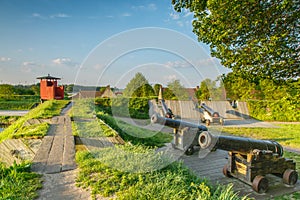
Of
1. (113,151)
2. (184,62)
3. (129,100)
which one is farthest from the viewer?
(129,100)

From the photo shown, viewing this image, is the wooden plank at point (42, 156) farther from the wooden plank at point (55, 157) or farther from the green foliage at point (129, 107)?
the green foliage at point (129, 107)

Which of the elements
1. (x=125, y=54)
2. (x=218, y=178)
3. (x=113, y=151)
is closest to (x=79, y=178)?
(x=113, y=151)

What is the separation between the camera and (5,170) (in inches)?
116

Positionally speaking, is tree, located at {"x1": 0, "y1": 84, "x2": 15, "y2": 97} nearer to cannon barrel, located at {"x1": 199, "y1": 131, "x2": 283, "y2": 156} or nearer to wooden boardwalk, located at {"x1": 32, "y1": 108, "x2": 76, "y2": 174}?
wooden boardwalk, located at {"x1": 32, "y1": 108, "x2": 76, "y2": 174}

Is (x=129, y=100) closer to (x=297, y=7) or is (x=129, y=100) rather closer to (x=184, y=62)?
(x=184, y=62)

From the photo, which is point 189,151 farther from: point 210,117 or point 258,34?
point 210,117

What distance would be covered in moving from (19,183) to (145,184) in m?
1.51

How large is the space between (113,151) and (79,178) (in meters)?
0.99

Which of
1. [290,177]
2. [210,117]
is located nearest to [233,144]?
[290,177]

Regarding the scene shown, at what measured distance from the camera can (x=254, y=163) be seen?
3494 millimetres

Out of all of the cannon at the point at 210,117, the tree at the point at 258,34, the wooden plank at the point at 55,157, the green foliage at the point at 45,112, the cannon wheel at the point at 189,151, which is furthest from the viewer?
the cannon at the point at 210,117

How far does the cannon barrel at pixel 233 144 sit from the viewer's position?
3082 mm

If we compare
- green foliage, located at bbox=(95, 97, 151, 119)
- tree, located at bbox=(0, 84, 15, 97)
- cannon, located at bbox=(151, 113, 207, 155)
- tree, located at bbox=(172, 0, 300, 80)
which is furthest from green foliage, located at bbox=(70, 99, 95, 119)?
tree, located at bbox=(0, 84, 15, 97)

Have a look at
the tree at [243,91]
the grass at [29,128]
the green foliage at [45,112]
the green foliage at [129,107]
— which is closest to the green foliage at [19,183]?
the grass at [29,128]
